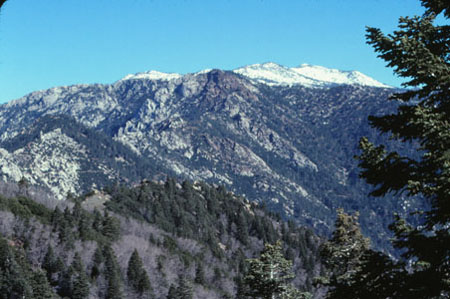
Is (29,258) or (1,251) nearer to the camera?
(1,251)

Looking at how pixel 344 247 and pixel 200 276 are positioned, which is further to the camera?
pixel 200 276

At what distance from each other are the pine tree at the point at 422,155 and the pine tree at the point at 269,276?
2367 centimetres

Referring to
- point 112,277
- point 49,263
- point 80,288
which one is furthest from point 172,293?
point 49,263

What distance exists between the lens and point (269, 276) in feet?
116

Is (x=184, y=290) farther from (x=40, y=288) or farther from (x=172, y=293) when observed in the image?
(x=40, y=288)

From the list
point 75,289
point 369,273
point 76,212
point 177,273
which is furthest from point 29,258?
point 369,273

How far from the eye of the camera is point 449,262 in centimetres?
1108

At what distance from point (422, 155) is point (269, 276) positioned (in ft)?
82.7

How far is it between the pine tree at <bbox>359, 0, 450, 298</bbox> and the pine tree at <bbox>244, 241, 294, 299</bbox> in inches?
932

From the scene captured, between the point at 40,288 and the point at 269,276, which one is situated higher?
the point at 269,276

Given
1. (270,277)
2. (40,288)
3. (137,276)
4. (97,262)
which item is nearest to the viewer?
(270,277)

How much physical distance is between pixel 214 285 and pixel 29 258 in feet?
238

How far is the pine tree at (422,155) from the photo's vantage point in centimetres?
1088

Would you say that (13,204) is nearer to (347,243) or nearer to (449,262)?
(347,243)
